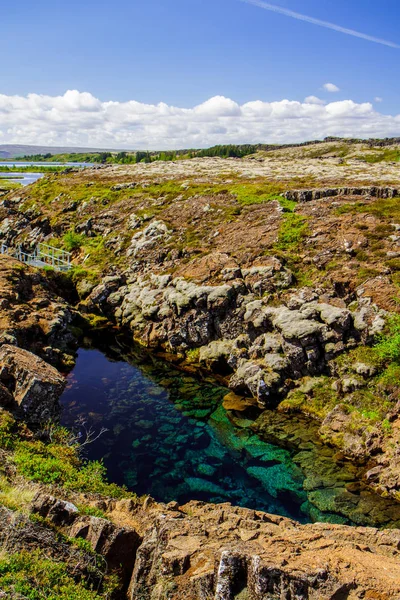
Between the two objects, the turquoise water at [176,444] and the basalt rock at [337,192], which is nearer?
the turquoise water at [176,444]

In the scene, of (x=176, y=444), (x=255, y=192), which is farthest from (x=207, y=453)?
(x=255, y=192)

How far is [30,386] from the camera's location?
26891mm

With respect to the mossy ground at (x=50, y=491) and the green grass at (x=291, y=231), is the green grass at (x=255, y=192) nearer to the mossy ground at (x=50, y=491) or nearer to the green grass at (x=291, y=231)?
the green grass at (x=291, y=231)

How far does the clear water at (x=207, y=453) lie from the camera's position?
86.4 ft

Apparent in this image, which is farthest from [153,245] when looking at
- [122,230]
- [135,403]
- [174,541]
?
[174,541]

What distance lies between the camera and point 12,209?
107 m

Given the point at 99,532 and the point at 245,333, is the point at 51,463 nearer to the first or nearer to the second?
A: the point at 99,532

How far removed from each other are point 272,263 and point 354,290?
33.7ft

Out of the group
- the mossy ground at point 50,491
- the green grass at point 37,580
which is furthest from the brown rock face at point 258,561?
the green grass at point 37,580

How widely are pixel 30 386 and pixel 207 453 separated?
1364 centimetres

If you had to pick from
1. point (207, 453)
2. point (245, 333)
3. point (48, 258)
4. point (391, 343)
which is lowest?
point (207, 453)

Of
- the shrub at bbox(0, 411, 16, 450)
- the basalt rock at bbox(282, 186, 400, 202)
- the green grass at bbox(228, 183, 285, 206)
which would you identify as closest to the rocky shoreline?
the basalt rock at bbox(282, 186, 400, 202)

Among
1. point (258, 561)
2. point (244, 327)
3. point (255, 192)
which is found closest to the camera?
point (258, 561)

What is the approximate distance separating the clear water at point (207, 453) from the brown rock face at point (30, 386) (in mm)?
5909
